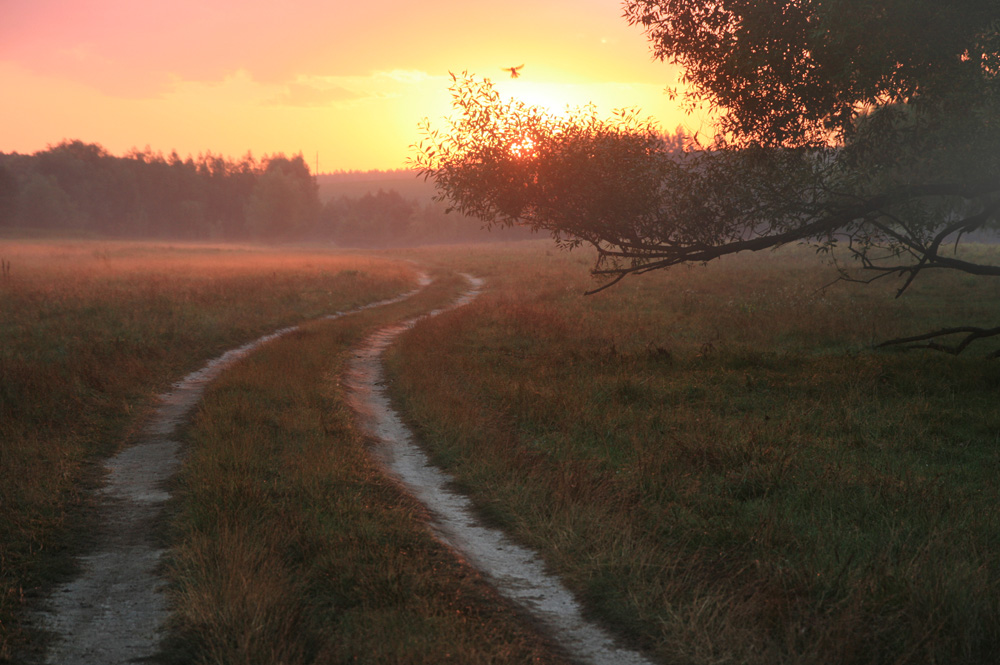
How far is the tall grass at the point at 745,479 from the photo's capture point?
4.57m

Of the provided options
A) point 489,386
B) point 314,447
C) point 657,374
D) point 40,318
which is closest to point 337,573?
point 314,447

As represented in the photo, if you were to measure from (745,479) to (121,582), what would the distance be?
227 inches

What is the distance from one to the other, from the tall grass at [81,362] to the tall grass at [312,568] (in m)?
1.07

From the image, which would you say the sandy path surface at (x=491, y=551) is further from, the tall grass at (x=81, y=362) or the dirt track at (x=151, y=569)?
the tall grass at (x=81, y=362)

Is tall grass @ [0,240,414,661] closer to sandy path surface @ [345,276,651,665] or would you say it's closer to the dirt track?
the dirt track

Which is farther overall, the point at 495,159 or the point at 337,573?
the point at 495,159

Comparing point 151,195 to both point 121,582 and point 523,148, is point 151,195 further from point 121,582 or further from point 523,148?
point 121,582

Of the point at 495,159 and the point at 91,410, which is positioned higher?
the point at 495,159

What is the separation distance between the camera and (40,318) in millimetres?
19625

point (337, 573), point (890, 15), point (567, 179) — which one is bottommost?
point (337, 573)

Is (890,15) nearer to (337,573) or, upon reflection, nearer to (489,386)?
(489,386)

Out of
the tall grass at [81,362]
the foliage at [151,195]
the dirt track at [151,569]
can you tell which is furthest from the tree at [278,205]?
the dirt track at [151,569]

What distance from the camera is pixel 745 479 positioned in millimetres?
7227

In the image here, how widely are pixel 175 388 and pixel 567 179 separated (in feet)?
26.6
